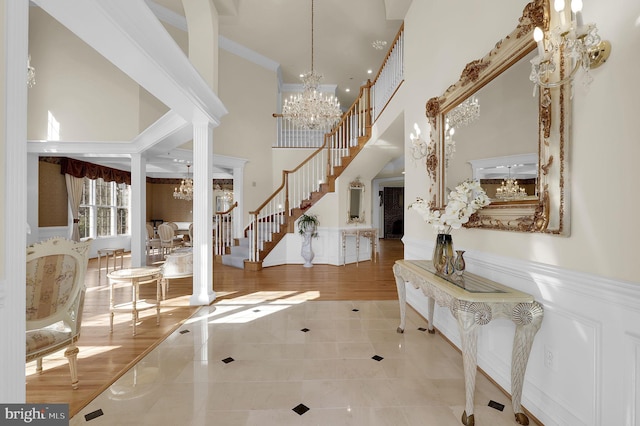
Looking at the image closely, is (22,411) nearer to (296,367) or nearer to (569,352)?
(296,367)

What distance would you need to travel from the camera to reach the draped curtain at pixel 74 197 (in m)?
8.05

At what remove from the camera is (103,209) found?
950cm

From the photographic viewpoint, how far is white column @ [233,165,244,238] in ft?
27.0

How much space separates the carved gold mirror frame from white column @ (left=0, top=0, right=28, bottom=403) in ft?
8.99

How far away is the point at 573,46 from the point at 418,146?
2.20m

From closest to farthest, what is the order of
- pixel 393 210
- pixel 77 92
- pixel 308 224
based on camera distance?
pixel 77 92 → pixel 308 224 → pixel 393 210

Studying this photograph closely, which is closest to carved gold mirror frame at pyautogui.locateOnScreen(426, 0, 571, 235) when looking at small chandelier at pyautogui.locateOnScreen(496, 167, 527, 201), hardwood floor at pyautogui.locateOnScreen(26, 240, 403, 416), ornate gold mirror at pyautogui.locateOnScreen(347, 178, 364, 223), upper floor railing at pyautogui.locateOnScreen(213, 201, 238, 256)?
small chandelier at pyautogui.locateOnScreen(496, 167, 527, 201)

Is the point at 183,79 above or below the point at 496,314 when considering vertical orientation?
above

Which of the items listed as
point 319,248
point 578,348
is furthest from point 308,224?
point 578,348

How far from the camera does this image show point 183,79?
137 inches

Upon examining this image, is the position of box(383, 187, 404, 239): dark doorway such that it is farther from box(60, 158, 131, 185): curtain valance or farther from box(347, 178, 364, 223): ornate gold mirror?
box(60, 158, 131, 185): curtain valance

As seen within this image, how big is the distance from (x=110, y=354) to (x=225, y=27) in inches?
292

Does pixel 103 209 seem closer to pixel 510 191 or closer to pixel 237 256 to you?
pixel 237 256

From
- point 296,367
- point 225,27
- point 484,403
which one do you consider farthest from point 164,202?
point 484,403
